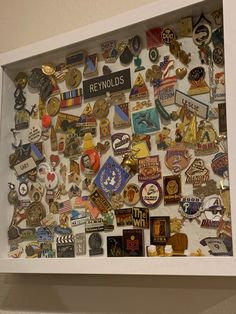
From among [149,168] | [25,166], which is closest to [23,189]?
[25,166]

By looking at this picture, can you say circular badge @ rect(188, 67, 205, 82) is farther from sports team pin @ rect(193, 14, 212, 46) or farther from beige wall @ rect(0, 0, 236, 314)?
beige wall @ rect(0, 0, 236, 314)

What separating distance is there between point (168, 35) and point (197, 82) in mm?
91

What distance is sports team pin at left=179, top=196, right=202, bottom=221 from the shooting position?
26.5 inches

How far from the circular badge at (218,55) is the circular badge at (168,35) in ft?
0.24

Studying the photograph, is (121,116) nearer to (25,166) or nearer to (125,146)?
(125,146)

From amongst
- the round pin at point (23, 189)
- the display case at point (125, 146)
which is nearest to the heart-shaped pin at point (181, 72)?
the display case at point (125, 146)

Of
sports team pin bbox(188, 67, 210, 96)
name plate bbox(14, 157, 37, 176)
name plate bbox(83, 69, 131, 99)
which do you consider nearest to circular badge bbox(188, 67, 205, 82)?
sports team pin bbox(188, 67, 210, 96)

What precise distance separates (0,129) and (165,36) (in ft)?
1.16

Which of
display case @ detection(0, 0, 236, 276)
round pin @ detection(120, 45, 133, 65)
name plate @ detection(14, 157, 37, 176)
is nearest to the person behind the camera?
A: display case @ detection(0, 0, 236, 276)

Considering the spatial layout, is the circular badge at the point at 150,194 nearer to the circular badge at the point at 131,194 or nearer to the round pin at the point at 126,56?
the circular badge at the point at 131,194

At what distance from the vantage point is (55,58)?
869 millimetres

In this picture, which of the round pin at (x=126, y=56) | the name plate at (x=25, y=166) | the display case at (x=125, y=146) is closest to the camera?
the display case at (x=125, y=146)

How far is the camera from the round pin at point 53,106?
857 mm

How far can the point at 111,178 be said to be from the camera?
770 mm
